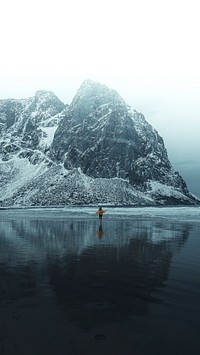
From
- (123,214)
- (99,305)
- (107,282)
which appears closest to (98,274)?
(107,282)

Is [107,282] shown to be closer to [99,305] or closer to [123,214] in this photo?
[99,305]

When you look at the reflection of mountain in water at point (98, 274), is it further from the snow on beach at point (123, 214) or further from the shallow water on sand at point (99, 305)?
the snow on beach at point (123, 214)

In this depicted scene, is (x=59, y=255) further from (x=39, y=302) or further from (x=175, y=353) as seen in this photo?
(x=175, y=353)

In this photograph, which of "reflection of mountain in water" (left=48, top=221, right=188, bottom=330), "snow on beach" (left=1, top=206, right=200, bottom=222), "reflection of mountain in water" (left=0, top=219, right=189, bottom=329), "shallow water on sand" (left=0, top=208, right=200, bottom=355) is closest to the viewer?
"shallow water on sand" (left=0, top=208, right=200, bottom=355)

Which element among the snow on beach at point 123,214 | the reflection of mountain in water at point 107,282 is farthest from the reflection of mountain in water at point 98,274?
the snow on beach at point 123,214

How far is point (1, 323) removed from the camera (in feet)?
26.6

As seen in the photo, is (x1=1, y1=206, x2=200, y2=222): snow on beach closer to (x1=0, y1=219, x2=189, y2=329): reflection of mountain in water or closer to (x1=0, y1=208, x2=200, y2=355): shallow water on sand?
(x1=0, y1=219, x2=189, y2=329): reflection of mountain in water

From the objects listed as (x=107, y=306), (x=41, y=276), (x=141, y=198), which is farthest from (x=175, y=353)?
(x=141, y=198)

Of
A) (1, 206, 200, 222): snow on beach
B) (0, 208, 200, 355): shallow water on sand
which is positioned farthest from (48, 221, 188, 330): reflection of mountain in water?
(1, 206, 200, 222): snow on beach

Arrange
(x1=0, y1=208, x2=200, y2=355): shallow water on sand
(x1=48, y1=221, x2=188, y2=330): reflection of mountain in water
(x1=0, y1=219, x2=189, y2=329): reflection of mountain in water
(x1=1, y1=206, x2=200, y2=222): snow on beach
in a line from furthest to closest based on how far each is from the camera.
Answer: (x1=1, y1=206, x2=200, y2=222): snow on beach
(x1=0, y1=219, x2=189, y2=329): reflection of mountain in water
(x1=48, y1=221, x2=188, y2=330): reflection of mountain in water
(x1=0, y1=208, x2=200, y2=355): shallow water on sand

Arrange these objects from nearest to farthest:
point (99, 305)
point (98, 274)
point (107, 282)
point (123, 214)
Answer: point (99, 305) < point (107, 282) < point (98, 274) < point (123, 214)

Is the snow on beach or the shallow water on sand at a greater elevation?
the snow on beach

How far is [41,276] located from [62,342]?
6.28 m

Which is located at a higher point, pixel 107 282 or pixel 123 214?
pixel 123 214
